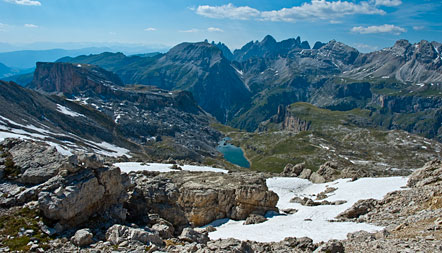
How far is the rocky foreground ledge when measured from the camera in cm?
2100

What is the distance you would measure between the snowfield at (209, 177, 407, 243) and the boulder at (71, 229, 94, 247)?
22.1 metres

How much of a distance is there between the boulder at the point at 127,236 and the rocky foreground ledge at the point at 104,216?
2.6 inches

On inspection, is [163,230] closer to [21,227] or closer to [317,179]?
[21,227]

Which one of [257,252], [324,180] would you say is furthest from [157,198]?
[324,180]

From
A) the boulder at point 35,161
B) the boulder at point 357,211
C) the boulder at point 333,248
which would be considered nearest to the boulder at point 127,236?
the boulder at point 35,161

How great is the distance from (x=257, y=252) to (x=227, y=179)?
112 ft

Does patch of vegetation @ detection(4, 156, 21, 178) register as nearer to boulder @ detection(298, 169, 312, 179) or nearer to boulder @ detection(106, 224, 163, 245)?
boulder @ detection(106, 224, 163, 245)

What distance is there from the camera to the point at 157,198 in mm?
32094

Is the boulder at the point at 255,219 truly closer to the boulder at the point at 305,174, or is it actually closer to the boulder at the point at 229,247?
the boulder at the point at 229,247

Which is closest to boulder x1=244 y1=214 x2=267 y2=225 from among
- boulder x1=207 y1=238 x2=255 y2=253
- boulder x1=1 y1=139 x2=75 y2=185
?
boulder x1=207 y1=238 x2=255 y2=253

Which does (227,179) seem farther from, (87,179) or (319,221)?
(87,179)

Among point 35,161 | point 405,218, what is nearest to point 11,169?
point 35,161

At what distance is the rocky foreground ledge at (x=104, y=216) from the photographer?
21.0 meters

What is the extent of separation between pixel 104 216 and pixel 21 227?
19.4 feet
